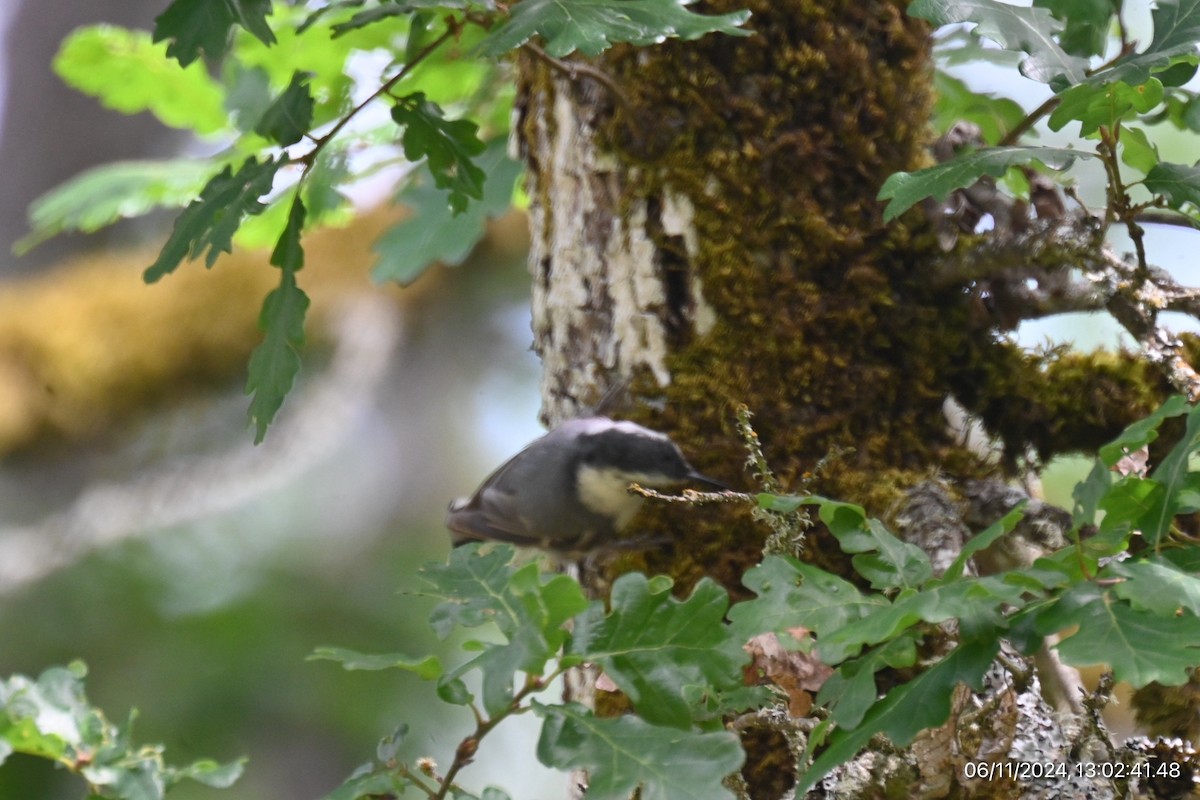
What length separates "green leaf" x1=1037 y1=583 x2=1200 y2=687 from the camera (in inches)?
28.4

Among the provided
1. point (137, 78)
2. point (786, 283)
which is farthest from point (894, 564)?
point (137, 78)

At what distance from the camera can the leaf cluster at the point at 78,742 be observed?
1.17 metres

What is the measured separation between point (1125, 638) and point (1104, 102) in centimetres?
52

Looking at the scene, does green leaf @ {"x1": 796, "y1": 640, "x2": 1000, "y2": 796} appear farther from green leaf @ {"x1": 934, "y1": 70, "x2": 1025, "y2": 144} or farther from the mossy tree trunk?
green leaf @ {"x1": 934, "y1": 70, "x2": 1025, "y2": 144}

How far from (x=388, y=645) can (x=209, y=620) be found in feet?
2.13

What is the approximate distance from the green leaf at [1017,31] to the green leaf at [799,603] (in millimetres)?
540

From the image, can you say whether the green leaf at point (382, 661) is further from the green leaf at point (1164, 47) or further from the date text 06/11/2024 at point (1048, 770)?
the green leaf at point (1164, 47)

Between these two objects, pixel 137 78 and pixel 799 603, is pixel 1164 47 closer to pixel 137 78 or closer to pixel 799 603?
pixel 799 603

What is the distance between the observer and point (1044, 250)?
137 cm

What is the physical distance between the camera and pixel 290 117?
4.17 feet

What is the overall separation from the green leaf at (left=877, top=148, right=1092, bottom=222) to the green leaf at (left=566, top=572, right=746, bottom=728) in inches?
15.9

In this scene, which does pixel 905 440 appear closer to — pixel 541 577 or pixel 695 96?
pixel 695 96

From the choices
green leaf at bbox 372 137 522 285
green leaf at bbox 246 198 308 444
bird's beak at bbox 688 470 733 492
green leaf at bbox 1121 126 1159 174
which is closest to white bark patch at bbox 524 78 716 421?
bird's beak at bbox 688 470 733 492

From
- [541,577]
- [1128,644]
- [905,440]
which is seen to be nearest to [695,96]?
[905,440]
